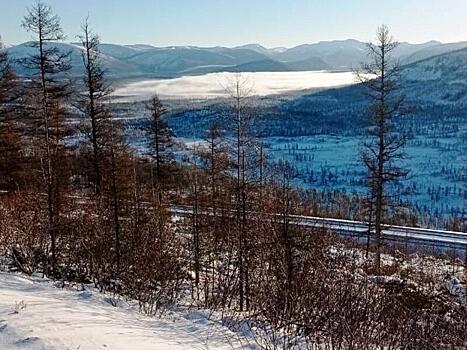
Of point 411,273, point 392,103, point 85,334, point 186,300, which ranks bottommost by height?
point 411,273

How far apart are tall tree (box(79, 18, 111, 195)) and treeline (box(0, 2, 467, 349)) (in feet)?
0.20

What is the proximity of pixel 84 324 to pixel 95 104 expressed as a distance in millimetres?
20139

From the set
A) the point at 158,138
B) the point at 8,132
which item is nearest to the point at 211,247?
the point at 158,138

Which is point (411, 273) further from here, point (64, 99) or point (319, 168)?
point (319, 168)

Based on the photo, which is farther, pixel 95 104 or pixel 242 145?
pixel 95 104

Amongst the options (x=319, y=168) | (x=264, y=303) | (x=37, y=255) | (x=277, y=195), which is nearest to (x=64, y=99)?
(x=37, y=255)

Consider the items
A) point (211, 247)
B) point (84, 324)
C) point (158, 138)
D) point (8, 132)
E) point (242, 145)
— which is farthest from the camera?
point (158, 138)

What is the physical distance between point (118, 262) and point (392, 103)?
51.4ft

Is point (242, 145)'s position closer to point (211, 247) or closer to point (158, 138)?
point (211, 247)

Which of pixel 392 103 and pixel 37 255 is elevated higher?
pixel 392 103

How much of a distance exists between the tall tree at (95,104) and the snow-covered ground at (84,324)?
15856 mm

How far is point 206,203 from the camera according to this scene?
30.0 m

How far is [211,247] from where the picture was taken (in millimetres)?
22266

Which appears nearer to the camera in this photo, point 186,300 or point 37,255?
point 186,300
